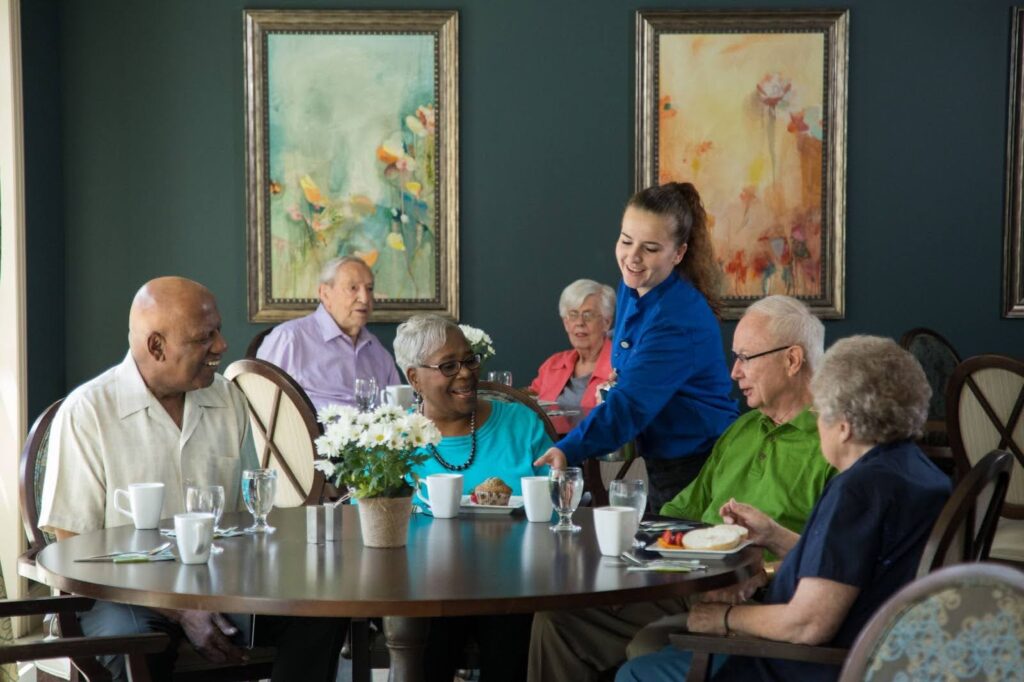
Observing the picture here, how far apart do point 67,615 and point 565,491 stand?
100 centimetres

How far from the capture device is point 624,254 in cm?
331

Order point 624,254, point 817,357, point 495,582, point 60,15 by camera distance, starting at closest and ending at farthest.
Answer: point 495,582 → point 817,357 → point 624,254 → point 60,15

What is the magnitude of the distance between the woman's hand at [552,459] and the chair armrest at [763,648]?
83cm

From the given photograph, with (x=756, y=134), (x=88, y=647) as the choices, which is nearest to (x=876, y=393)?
(x=88, y=647)

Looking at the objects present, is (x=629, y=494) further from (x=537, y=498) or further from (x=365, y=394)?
(x=365, y=394)

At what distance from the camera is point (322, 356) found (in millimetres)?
5152

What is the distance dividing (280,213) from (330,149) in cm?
37

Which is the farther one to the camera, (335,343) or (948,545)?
(335,343)

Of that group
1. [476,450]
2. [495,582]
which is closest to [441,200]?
[476,450]

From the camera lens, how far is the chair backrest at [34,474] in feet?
8.94

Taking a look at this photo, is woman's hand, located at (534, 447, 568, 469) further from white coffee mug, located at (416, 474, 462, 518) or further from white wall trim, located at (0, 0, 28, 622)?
white wall trim, located at (0, 0, 28, 622)

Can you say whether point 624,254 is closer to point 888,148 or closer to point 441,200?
point 441,200

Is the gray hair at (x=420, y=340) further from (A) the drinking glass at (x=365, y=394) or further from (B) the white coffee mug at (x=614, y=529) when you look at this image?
(A) the drinking glass at (x=365, y=394)

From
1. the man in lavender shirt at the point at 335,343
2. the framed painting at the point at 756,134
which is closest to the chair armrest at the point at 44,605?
the man in lavender shirt at the point at 335,343
